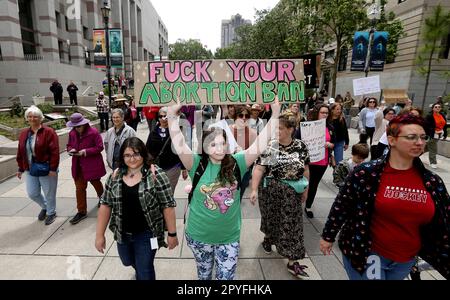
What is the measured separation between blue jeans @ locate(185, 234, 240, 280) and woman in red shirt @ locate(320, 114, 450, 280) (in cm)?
97

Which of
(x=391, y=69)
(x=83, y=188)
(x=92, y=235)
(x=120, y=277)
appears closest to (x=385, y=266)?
(x=120, y=277)

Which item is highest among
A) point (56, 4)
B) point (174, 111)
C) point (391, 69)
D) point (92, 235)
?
point (56, 4)

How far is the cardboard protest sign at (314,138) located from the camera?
14.1 feet

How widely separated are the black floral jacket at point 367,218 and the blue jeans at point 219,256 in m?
0.85

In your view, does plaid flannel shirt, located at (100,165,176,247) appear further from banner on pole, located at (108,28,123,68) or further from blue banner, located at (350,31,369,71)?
banner on pole, located at (108,28,123,68)

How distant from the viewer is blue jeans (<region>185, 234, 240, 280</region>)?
2.45 m

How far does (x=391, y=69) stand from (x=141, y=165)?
82.8 feet

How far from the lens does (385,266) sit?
7.07 ft

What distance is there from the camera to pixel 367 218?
2.10 meters

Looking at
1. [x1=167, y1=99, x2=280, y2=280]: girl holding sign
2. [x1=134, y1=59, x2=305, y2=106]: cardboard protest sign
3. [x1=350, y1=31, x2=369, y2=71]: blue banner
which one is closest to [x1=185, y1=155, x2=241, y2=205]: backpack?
[x1=167, y1=99, x2=280, y2=280]: girl holding sign

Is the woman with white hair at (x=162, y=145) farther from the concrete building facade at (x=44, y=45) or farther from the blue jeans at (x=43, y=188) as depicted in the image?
the concrete building facade at (x=44, y=45)

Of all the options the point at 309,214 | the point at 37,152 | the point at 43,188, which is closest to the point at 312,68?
the point at 309,214
